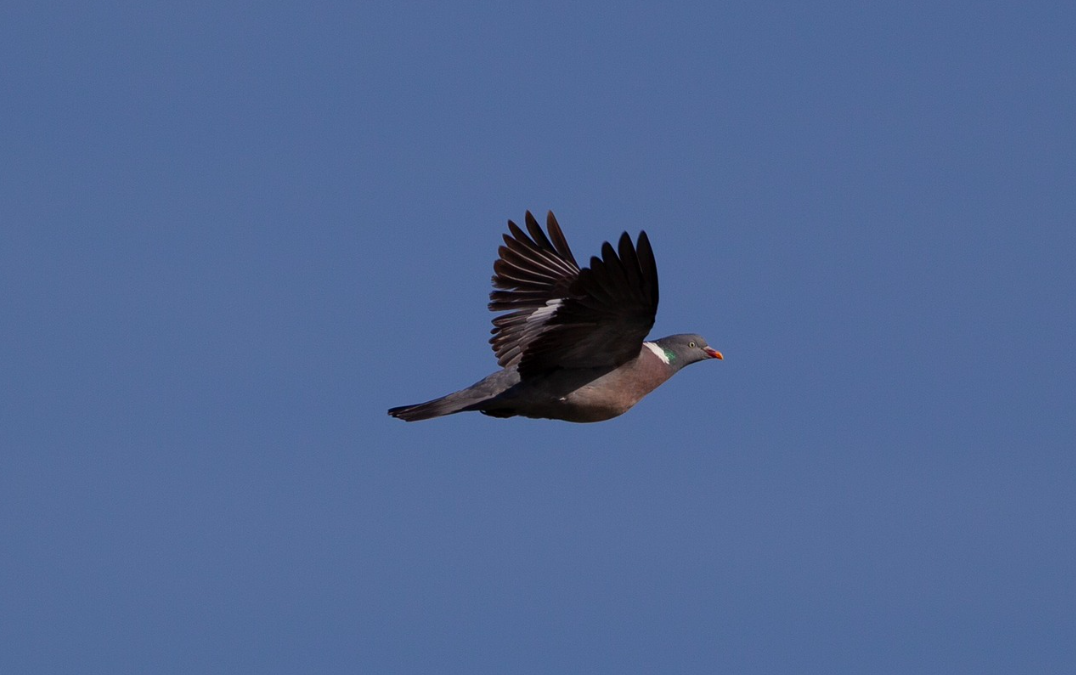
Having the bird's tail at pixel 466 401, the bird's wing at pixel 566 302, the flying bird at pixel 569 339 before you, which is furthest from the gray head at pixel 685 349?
the bird's tail at pixel 466 401

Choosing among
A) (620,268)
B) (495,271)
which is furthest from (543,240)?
(620,268)

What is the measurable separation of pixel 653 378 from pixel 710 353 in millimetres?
1061

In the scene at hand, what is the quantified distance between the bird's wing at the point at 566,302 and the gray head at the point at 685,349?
99 cm

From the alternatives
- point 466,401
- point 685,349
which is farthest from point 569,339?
point 685,349

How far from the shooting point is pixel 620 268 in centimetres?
1148

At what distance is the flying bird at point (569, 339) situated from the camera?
1176cm

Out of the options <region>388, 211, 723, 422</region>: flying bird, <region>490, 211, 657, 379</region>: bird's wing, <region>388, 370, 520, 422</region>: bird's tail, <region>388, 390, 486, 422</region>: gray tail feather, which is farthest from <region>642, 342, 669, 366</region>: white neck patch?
<region>388, 390, 486, 422</region>: gray tail feather

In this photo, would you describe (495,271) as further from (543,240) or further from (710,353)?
(710,353)

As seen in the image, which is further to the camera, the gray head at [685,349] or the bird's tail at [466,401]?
the gray head at [685,349]

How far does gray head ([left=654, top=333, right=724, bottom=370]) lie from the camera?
1396cm

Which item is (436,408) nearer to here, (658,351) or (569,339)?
(569,339)

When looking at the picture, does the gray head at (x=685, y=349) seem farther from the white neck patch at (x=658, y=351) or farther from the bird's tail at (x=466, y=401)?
the bird's tail at (x=466, y=401)

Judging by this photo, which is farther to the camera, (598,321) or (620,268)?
(598,321)

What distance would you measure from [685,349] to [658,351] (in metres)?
0.45
